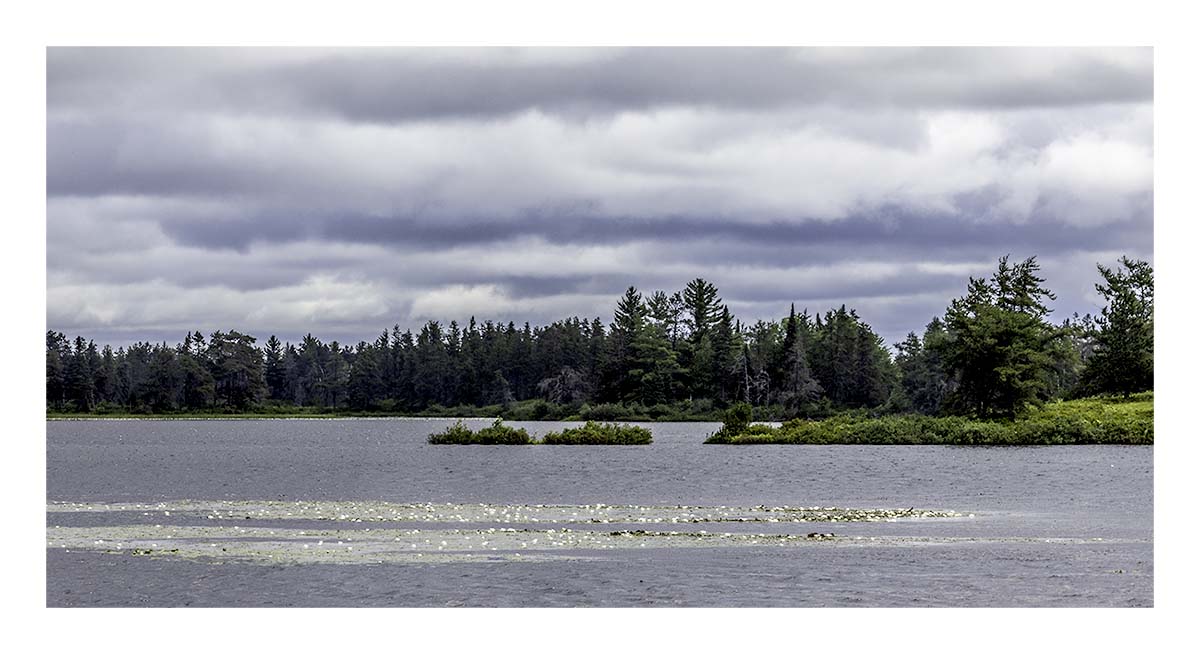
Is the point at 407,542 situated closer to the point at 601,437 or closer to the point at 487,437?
the point at 487,437

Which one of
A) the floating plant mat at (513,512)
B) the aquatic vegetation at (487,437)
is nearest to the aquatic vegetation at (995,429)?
the aquatic vegetation at (487,437)

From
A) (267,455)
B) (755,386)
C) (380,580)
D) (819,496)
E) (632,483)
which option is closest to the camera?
(380,580)

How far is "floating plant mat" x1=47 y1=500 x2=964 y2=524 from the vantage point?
42844 millimetres

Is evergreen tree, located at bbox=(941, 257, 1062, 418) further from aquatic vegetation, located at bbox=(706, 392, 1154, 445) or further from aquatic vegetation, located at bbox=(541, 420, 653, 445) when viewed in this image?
aquatic vegetation, located at bbox=(541, 420, 653, 445)

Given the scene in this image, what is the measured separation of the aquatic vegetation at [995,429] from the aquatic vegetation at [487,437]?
48.0 ft

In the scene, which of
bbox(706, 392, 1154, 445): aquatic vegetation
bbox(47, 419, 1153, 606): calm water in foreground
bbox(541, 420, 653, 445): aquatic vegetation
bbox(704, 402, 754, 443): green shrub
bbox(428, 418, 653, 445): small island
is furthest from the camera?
bbox(704, 402, 754, 443): green shrub

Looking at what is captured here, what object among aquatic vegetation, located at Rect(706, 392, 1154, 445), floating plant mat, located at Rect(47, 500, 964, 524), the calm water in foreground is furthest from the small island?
floating plant mat, located at Rect(47, 500, 964, 524)

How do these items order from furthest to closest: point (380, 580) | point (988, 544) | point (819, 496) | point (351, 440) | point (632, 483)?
point (351, 440) → point (632, 483) → point (819, 496) → point (988, 544) → point (380, 580)

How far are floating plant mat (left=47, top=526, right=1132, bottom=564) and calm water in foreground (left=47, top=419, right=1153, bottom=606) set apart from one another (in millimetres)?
127

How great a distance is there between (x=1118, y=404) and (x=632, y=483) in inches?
2102

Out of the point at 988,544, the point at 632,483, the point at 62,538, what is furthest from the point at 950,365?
the point at 62,538

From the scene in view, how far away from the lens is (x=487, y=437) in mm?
99688
